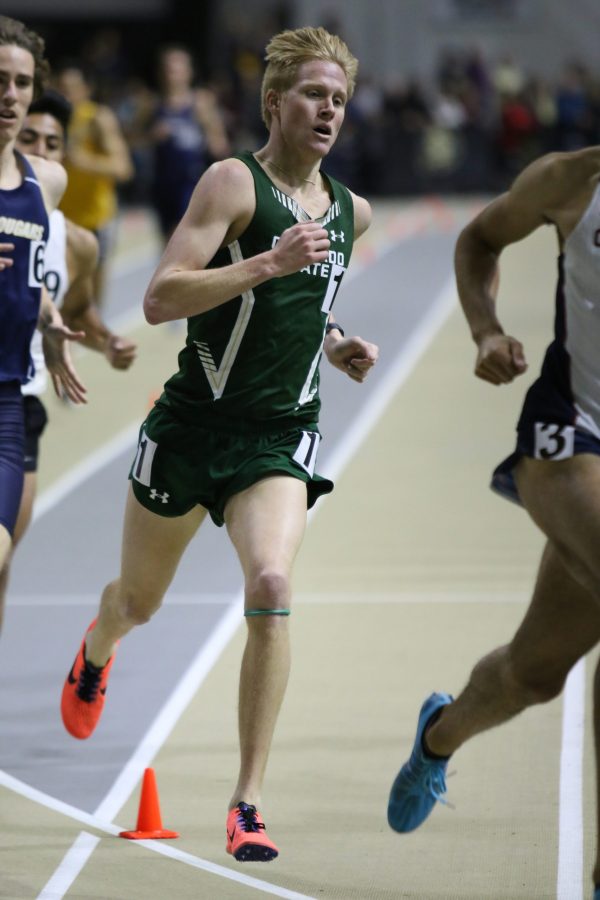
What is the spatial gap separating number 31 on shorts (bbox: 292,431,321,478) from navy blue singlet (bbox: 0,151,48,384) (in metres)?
0.99

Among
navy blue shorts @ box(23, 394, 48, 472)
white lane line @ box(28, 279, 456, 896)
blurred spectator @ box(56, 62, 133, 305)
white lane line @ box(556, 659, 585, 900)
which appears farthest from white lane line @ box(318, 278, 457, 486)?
navy blue shorts @ box(23, 394, 48, 472)

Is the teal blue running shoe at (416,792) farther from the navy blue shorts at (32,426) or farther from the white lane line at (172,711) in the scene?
the navy blue shorts at (32,426)

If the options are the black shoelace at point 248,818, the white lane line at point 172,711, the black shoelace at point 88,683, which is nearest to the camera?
the black shoelace at point 248,818

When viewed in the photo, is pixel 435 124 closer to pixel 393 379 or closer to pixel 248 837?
pixel 393 379

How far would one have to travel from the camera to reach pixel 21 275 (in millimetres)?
5301

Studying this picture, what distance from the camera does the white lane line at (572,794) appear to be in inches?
182

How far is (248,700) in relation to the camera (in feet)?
14.8

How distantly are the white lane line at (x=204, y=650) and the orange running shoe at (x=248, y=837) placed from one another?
23.2 inches

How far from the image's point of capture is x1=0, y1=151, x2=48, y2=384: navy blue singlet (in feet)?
17.3

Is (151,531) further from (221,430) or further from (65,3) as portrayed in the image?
(65,3)

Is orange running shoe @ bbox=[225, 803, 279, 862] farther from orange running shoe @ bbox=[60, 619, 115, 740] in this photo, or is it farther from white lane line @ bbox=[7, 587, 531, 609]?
white lane line @ bbox=[7, 587, 531, 609]

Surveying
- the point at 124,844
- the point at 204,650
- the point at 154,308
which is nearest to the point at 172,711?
the point at 204,650

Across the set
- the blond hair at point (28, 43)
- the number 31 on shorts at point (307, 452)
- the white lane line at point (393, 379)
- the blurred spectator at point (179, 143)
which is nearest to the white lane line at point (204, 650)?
the white lane line at point (393, 379)

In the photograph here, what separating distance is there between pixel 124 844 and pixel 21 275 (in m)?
1.76
